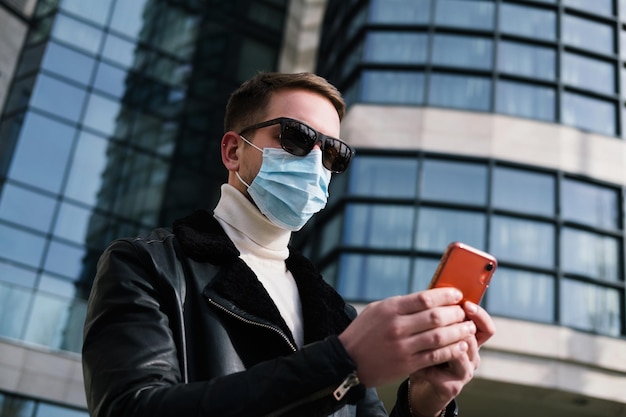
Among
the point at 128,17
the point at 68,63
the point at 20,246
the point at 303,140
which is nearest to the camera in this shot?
the point at 303,140

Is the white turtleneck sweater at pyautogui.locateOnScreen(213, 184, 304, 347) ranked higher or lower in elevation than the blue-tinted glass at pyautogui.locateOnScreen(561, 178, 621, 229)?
lower

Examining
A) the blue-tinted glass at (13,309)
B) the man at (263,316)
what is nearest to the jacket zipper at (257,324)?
the man at (263,316)

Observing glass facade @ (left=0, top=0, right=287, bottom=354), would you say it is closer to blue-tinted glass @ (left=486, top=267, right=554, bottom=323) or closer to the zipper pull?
blue-tinted glass @ (left=486, top=267, right=554, bottom=323)

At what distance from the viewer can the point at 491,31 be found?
52.2 feet

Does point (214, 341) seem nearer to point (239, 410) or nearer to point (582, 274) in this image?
point (239, 410)

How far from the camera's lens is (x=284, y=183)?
8.54 feet

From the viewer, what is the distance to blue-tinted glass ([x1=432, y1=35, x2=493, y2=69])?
15703 millimetres

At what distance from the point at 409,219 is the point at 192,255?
12355 mm

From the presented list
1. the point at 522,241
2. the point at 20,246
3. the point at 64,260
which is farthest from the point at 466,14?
the point at 20,246

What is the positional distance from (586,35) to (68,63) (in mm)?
13427

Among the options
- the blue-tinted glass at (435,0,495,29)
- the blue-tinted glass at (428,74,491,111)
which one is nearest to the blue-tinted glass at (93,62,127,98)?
the blue-tinted glass at (435,0,495,29)

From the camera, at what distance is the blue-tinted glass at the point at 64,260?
1956 centimetres

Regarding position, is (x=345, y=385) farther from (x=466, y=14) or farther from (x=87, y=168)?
(x=87, y=168)

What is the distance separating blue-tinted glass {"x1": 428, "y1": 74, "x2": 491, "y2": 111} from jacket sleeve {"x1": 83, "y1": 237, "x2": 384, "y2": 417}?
13.8 meters
